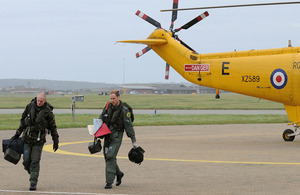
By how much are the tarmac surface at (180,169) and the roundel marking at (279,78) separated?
A: 217cm

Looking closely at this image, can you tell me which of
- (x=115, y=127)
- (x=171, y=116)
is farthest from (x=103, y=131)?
(x=171, y=116)

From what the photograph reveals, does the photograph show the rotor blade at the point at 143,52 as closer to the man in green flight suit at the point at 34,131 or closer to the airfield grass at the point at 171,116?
the airfield grass at the point at 171,116

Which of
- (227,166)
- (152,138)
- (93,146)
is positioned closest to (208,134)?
(152,138)

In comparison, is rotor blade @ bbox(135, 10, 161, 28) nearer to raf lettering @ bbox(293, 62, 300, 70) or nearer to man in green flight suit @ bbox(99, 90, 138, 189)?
raf lettering @ bbox(293, 62, 300, 70)

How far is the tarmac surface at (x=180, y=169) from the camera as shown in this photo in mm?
9133

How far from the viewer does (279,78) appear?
1767 cm

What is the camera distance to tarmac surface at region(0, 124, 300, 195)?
9.13 m

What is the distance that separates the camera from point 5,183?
32.1 ft

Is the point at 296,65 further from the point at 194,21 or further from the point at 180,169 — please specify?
the point at 180,169

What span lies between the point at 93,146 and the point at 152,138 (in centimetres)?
1061

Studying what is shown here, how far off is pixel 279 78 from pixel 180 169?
7.63 metres

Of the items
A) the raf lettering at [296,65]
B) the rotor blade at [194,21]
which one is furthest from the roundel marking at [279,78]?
the rotor blade at [194,21]

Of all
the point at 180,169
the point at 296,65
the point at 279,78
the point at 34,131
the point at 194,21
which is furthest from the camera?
the point at 194,21

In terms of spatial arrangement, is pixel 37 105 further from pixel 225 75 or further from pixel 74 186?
pixel 225 75
